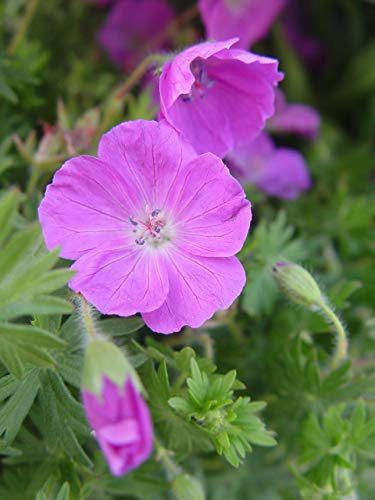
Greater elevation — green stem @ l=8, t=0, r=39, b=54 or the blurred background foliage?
green stem @ l=8, t=0, r=39, b=54

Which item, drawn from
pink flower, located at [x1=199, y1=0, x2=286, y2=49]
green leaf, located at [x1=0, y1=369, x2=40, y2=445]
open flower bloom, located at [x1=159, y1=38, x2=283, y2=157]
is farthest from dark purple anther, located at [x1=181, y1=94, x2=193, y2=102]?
green leaf, located at [x1=0, y1=369, x2=40, y2=445]

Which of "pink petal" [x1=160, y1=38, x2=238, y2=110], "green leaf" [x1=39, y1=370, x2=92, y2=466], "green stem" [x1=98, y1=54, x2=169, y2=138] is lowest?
"green leaf" [x1=39, y1=370, x2=92, y2=466]

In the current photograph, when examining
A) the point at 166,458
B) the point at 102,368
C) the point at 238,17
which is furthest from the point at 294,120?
the point at 102,368

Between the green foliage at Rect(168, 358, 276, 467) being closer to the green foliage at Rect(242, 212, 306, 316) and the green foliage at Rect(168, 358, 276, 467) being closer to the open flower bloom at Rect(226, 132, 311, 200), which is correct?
the green foliage at Rect(242, 212, 306, 316)

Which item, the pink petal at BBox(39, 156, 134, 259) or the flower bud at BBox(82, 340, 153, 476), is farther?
the pink petal at BBox(39, 156, 134, 259)

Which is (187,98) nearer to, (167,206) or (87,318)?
(167,206)

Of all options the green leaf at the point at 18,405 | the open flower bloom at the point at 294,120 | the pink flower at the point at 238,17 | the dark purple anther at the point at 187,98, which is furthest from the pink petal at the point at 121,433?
the open flower bloom at the point at 294,120

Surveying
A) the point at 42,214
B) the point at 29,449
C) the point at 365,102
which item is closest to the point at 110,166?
the point at 42,214
